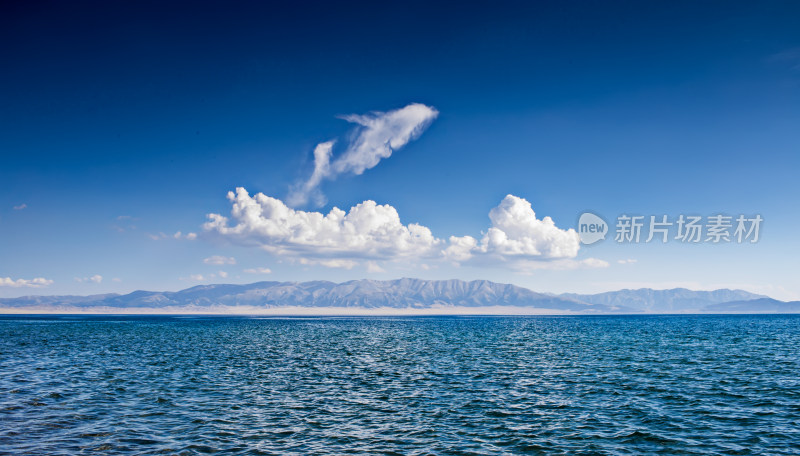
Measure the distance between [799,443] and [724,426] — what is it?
3386 mm

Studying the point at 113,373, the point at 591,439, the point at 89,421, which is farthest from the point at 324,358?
the point at 591,439

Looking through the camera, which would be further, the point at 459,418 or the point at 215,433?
the point at 459,418

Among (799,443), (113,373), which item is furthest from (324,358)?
(799,443)

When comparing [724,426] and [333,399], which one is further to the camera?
[333,399]

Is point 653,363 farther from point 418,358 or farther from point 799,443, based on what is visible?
point 799,443

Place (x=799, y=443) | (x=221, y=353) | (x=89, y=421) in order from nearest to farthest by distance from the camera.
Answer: (x=799, y=443), (x=89, y=421), (x=221, y=353)

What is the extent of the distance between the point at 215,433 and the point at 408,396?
44.9 ft

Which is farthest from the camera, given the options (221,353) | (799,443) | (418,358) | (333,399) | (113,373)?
(221,353)

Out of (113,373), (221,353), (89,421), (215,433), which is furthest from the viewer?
(221,353)

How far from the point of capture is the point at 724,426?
25672mm

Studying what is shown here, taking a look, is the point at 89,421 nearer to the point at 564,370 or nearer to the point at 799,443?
the point at 799,443

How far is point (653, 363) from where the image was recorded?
52.7 metres

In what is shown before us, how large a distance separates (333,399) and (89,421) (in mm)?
13806

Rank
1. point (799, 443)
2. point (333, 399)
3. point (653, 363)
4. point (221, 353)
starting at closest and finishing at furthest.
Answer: point (799, 443) < point (333, 399) < point (653, 363) < point (221, 353)
